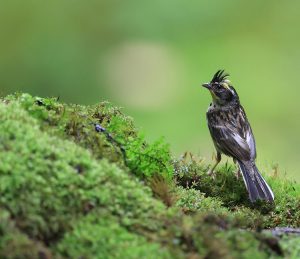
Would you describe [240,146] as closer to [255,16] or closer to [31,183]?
[31,183]

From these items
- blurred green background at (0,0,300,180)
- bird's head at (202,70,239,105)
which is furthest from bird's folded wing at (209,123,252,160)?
blurred green background at (0,0,300,180)

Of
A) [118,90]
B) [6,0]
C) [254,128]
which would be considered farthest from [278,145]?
[6,0]

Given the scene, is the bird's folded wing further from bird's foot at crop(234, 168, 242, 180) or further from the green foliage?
the green foliage

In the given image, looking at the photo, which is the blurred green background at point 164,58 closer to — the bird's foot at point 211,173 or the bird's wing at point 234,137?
the bird's wing at point 234,137

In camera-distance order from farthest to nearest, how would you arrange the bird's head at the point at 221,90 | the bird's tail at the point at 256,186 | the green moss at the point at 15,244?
the bird's head at the point at 221,90 → the bird's tail at the point at 256,186 → the green moss at the point at 15,244

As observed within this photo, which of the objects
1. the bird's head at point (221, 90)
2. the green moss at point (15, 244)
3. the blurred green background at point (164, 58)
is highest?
the blurred green background at point (164, 58)

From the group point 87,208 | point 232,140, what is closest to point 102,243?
point 87,208

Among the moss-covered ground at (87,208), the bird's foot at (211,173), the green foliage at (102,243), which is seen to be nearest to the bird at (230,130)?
the bird's foot at (211,173)
